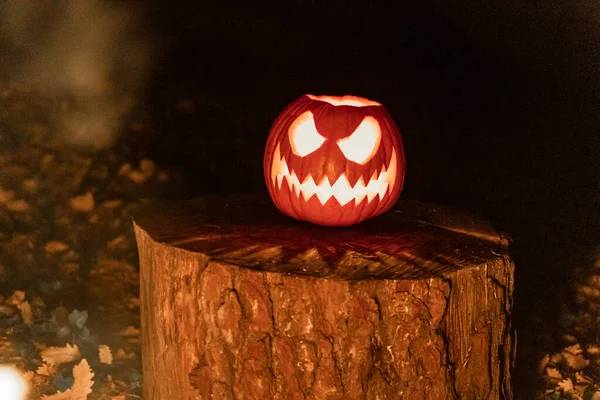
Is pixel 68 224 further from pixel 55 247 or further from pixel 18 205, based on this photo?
pixel 18 205

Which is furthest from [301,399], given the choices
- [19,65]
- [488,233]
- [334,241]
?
[19,65]

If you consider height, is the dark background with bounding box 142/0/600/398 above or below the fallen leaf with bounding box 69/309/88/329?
above

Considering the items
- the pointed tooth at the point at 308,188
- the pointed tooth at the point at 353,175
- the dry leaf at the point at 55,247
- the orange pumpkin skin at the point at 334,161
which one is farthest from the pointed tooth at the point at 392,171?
the dry leaf at the point at 55,247

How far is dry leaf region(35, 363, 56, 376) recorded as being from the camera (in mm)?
2686

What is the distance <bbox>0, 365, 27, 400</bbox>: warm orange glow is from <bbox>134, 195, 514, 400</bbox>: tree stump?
38.3 inches

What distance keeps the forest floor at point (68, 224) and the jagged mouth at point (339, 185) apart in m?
1.16

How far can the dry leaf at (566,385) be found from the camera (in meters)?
2.77

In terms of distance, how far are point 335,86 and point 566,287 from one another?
4.35 feet

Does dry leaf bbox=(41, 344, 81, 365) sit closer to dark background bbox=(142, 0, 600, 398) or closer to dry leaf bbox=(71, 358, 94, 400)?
dry leaf bbox=(71, 358, 94, 400)

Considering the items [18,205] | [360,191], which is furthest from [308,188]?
[18,205]

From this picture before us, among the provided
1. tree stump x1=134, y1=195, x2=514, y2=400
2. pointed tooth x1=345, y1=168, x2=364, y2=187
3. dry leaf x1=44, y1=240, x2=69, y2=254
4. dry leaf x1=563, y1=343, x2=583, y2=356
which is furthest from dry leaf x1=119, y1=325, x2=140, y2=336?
dry leaf x1=563, y1=343, x2=583, y2=356

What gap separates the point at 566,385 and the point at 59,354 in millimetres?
2102

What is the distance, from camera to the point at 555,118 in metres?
2.81

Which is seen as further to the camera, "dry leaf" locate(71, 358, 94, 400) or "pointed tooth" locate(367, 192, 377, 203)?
"dry leaf" locate(71, 358, 94, 400)
